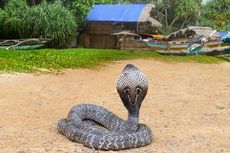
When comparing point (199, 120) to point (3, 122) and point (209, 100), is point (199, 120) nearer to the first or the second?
point (209, 100)

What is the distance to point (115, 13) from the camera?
30.0 metres

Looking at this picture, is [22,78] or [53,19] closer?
[22,78]

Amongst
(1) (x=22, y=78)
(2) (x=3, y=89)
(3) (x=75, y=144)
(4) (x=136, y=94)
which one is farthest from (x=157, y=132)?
(1) (x=22, y=78)

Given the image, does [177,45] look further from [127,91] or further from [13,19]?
[127,91]

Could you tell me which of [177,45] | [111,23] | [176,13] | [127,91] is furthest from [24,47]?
[176,13]

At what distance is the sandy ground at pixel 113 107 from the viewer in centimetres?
618

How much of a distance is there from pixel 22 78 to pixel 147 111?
466 centimetres

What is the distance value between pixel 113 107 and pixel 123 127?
2.33 meters

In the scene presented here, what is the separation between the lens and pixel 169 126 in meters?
7.42

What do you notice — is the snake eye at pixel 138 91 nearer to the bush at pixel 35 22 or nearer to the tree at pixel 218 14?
the bush at pixel 35 22

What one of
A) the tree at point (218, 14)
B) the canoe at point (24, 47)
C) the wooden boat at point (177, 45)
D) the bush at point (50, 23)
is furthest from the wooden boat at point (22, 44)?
the tree at point (218, 14)

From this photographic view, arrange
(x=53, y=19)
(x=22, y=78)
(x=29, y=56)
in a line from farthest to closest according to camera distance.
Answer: (x=53, y=19) → (x=29, y=56) → (x=22, y=78)

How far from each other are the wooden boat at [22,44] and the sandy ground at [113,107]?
684 centimetres

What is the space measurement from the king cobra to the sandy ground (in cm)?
13
